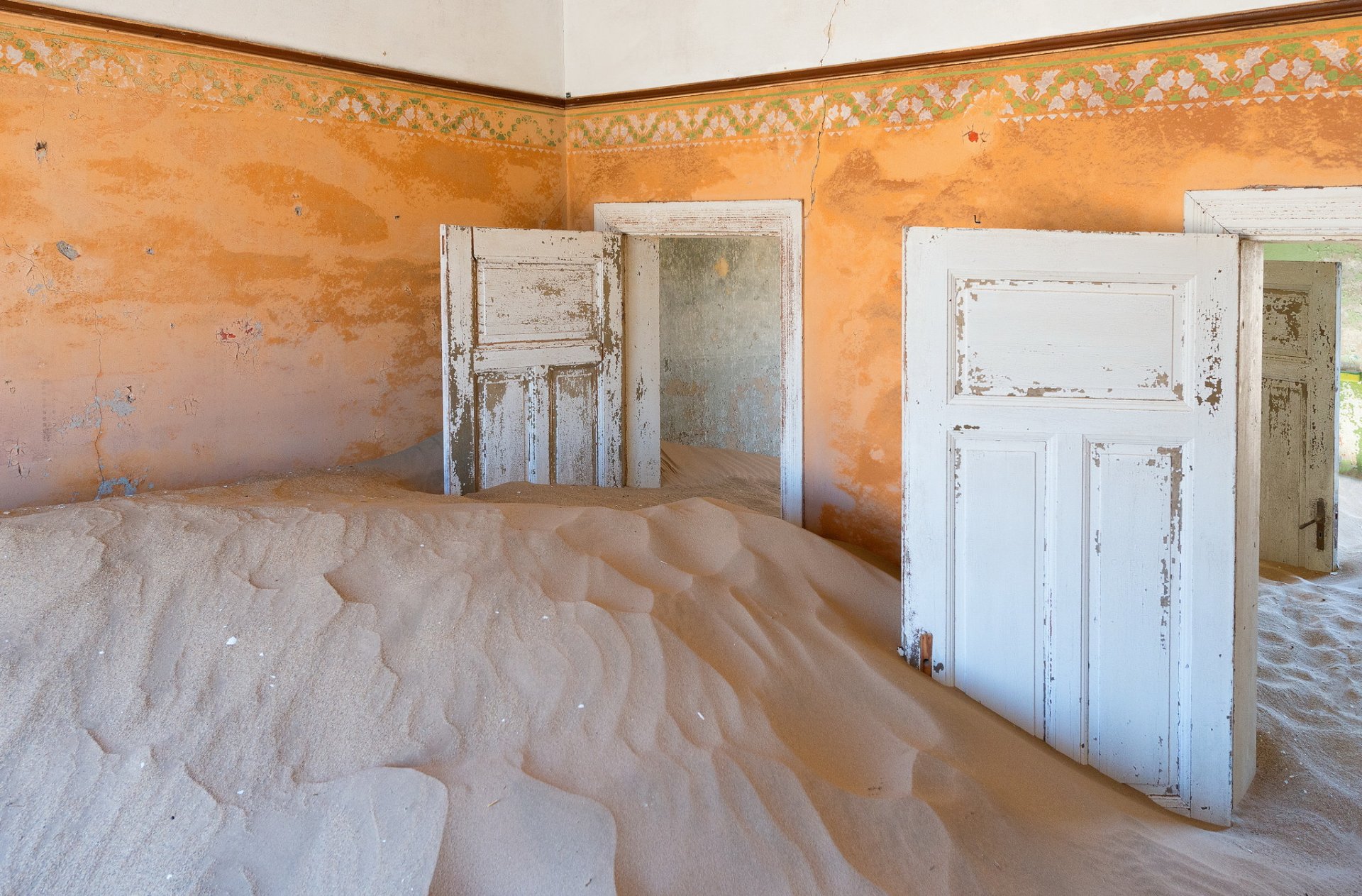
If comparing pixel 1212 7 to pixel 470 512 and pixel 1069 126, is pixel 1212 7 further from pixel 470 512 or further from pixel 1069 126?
pixel 470 512

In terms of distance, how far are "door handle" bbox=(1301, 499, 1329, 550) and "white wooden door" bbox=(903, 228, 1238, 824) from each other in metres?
3.53

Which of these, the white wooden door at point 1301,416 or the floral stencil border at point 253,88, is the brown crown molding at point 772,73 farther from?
the white wooden door at point 1301,416

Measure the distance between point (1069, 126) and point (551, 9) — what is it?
317 cm

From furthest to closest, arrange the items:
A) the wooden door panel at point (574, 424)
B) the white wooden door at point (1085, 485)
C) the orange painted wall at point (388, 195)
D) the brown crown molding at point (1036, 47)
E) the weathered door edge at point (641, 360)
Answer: the weathered door edge at point (641, 360)
the wooden door panel at point (574, 424)
the orange painted wall at point (388, 195)
the brown crown molding at point (1036, 47)
the white wooden door at point (1085, 485)

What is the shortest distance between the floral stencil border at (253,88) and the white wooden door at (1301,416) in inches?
182

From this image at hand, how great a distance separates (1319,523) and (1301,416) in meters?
0.67

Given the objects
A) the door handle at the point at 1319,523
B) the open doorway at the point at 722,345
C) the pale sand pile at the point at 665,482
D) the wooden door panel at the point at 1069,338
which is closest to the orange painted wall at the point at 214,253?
the pale sand pile at the point at 665,482

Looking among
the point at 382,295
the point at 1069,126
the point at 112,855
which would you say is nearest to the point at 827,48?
the point at 1069,126

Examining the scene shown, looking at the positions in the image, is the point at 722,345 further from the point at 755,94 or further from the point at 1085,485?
the point at 1085,485

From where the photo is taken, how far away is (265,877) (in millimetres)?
2105

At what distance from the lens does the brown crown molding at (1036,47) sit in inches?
143

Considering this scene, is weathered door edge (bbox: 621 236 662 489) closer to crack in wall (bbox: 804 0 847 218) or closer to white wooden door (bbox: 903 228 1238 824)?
crack in wall (bbox: 804 0 847 218)

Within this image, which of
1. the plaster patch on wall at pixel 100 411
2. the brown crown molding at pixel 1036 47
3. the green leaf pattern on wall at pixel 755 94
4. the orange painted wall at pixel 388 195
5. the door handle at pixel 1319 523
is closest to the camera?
the brown crown molding at pixel 1036 47

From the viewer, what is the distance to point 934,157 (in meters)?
4.52
